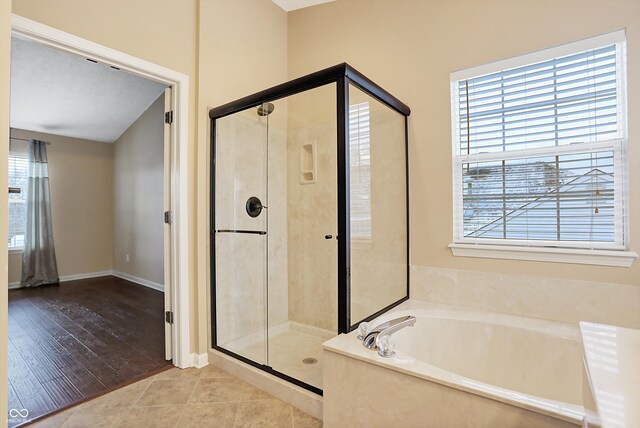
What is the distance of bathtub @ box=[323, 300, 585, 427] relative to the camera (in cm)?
121

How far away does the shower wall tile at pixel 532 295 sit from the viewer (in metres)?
1.79

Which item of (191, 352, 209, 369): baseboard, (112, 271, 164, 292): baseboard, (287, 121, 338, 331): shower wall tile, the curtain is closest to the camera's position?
(287, 121, 338, 331): shower wall tile

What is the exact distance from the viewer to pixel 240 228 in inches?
102

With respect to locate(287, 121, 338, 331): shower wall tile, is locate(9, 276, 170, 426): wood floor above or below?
below

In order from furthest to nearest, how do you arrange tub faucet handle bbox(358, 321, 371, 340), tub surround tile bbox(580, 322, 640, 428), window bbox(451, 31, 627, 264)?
window bbox(451, 31, 627, 264)
tub faucet handle bbox(358, 321, 371, 340)
tub surround tile bbox(580, 322, 640, 428)

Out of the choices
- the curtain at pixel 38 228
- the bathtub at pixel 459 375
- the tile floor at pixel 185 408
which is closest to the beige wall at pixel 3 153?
the tile floor at pixel 185 408

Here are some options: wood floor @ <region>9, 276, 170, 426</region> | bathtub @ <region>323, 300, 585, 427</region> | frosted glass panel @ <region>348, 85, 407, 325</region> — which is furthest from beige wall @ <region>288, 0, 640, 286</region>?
wood floor @ <region>9, 276, 170, 426</region>

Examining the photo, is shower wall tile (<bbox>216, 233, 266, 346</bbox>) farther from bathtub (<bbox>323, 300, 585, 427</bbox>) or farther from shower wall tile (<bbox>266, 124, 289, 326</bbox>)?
bathtub (<bbox>323, 300, 585, 427</bbox>)

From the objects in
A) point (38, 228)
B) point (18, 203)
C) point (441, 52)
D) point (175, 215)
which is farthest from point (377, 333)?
point (18, 203)

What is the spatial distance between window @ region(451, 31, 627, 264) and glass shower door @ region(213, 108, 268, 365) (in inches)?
57.8

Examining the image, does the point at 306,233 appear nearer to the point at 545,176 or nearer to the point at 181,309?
the point at 181,309

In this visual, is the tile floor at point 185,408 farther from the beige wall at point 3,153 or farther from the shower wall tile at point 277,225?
the beige wall at point 3,153

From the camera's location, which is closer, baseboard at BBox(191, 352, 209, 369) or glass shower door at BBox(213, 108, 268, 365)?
baseboard at BBox(191, 352, 209, 369)

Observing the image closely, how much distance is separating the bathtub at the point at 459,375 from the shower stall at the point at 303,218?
10.0 inches
